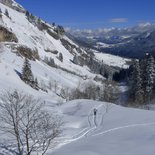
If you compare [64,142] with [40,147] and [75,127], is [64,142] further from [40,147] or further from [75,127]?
[75,127]

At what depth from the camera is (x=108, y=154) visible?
92.5 feet

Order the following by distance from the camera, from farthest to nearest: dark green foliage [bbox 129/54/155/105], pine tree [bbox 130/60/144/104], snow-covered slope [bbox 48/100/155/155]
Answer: dark green foliage [bbox 129/54/155/105] < pine tree [bbox 130/60/144/104] < snow-covered slope [bbox 48/100/155/155]

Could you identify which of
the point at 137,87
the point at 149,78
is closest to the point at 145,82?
the point at 149,78

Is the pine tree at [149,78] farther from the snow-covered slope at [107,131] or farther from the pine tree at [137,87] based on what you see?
the snow-covered slope at [107,131]

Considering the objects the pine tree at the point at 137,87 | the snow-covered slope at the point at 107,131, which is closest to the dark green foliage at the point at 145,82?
the pine tree at the point at 137,87

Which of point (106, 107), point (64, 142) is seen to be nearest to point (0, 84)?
point (106, 107)

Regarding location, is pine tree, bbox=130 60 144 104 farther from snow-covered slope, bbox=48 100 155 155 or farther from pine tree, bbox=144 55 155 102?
snow-covered slope, bbox=48 100 155 155

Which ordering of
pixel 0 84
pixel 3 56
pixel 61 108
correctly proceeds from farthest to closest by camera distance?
pixel 3 56
pixel 0 84
pixel 61 108

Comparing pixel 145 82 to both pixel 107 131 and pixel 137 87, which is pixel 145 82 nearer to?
pixel 137 87

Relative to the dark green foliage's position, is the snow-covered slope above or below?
below

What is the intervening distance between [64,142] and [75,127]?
7.46 metres

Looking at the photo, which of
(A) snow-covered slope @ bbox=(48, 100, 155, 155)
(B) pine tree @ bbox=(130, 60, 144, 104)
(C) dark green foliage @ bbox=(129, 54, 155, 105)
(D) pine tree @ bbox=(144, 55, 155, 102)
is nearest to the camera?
(A) snow-covered slope @ bbox=(48, 100, 155, 155)

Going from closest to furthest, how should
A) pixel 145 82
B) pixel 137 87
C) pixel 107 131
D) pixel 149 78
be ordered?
pixel 107 131, pixel 137 87, pixel 149 78, pixel 145 82

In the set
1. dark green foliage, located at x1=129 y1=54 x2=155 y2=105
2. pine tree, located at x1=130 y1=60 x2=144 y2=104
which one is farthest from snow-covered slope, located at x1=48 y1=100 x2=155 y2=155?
dark green foliage, located at x1=129 y1=54 x2=155 y2=105
